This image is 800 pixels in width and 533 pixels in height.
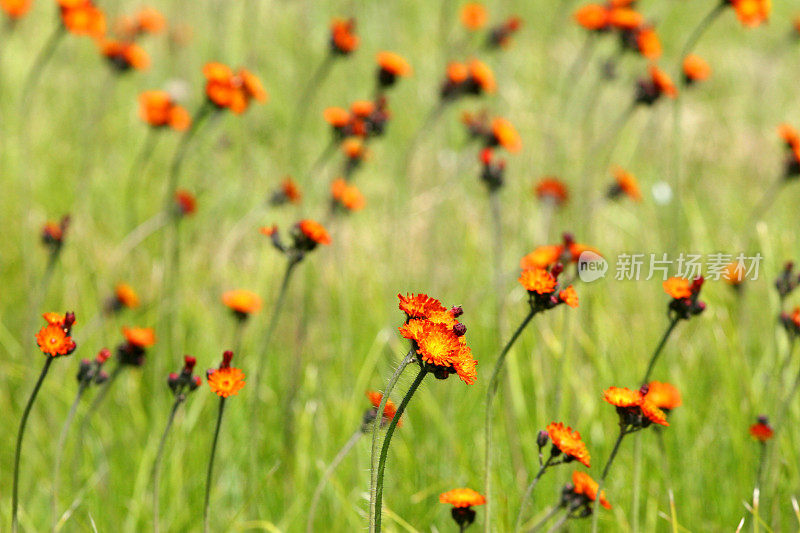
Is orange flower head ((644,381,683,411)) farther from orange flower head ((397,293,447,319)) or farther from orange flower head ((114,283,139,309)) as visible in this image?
orange flower head ((114,283,139,309))

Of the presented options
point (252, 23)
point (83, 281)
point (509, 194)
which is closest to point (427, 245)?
point (509, 194)

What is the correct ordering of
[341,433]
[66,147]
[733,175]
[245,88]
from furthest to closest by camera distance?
1. [733,175]
2. [66,147]
3. [245,88]
4. [341,433]

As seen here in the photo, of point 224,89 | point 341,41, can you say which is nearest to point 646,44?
point 341,41

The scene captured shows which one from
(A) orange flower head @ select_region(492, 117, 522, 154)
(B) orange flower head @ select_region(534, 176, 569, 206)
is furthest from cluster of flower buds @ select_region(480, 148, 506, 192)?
(B) orange flower head @ select_region(534, 176, 569, 206)

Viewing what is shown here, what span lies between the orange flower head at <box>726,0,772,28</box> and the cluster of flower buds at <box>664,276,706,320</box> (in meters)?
1.22

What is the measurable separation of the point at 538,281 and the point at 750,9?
1584 millimetres

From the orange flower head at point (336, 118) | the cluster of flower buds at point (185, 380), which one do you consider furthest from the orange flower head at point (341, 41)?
the cluster of flower buds at point (185, 380)

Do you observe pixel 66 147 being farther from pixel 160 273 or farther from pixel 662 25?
pixel 662 25

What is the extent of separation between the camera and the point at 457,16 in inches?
247

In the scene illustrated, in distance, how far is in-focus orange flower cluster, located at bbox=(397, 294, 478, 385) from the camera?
38.6 inches

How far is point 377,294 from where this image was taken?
2984mm

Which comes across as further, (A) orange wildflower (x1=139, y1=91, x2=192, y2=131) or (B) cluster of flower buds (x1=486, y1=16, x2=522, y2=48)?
(B) cluster of flower buds (x1=486, y1=16, x2=522, y2=48)

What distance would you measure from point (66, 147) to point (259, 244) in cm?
124

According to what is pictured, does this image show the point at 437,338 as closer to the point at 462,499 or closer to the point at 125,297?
the point at 462,499
